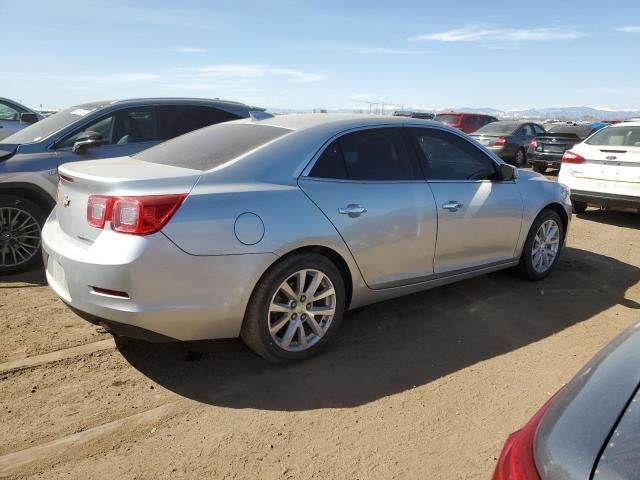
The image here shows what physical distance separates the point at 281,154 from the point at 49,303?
2518mm

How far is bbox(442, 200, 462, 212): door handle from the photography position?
13.3 feet

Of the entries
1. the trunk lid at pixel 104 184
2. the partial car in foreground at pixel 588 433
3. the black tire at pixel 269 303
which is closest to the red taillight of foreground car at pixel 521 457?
the partial car in foreground at pixel 588 433

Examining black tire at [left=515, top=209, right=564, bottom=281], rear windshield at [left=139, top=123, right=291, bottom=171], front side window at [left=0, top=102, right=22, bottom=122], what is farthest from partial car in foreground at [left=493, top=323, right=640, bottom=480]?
front side window at [left=0, top=102, right=22, bottom=122]

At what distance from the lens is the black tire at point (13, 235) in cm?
502

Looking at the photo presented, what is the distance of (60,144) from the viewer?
542 centimetres

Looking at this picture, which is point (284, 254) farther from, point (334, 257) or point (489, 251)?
point (489, 251)

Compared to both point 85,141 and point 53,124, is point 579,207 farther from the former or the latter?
point 53,124

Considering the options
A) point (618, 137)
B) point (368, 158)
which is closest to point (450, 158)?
point (368, 158)

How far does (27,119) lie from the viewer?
891 centimetres

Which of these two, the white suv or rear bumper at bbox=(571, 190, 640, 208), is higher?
the white suv

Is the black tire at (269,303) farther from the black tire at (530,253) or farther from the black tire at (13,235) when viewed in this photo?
the black tire at (13,235)

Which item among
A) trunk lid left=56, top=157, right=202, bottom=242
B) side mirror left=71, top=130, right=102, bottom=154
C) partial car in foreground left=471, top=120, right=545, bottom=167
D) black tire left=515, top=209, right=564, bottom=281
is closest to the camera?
trunk lid left=56, top=157, right=202, bottom=242

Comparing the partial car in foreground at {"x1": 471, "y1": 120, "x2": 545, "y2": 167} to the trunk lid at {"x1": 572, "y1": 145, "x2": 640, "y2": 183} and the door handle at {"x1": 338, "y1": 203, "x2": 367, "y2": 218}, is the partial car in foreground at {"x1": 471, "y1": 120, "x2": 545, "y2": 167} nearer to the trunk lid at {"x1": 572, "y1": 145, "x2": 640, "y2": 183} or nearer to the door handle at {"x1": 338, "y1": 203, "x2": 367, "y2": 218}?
the trunk lid at {"x1": 572, "y1": 145, "x2": 640, "y2": 183}

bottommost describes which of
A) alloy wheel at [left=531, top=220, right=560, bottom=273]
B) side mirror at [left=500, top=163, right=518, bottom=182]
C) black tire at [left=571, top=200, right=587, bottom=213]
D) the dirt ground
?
the dirt ground
